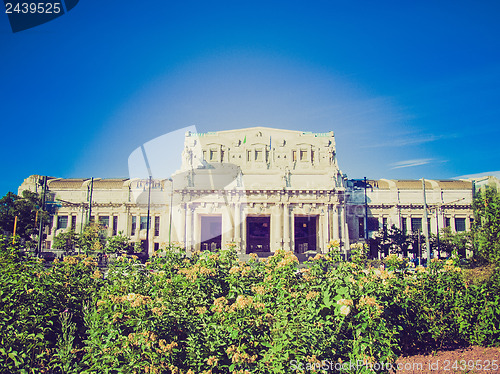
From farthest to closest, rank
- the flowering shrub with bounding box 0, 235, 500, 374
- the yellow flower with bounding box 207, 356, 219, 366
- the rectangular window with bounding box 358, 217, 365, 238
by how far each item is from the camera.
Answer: the rectangular window with bounding box 358, 217, 365, 238
the flowering shrub with bounding box 0, 235, 500, 374
the yellow flower with bounding box 207, 356, 219, 366

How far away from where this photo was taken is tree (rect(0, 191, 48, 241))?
3962 centimetres

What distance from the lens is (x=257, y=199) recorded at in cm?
4388

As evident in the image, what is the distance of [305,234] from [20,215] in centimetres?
3727

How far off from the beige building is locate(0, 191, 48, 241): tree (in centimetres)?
814

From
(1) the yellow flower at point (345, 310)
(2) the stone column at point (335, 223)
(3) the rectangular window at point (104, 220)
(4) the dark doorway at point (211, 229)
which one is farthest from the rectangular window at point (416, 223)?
(1) the yellow flower at point (345, 310)

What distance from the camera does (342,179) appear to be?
47594 mm

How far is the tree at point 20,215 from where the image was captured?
39.6 metres

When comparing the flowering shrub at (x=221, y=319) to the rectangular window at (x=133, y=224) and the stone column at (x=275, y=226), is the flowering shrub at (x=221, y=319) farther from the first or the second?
the rectangular window at (x=133, y=224)

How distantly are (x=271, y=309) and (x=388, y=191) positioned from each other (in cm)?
4856

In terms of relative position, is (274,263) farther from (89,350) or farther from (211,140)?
(211,140)

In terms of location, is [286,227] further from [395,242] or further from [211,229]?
[211,229]

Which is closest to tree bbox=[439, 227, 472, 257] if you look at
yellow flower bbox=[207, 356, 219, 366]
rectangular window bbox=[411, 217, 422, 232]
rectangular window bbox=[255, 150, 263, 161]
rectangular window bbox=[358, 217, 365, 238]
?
rectangular window bbox=[411, 217, 422, 232]

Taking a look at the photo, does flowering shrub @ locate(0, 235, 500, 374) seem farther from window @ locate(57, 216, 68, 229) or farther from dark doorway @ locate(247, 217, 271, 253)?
window @ locate(57, 216, 68, 229)

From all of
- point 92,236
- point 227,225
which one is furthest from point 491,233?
point 92,236
